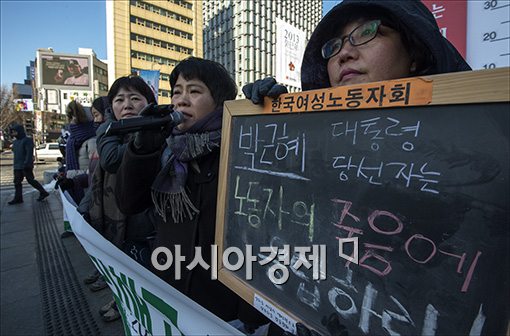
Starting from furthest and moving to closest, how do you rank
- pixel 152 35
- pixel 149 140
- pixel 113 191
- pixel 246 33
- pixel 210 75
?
pixel 246 33
pixel 152 35
pixel 113 191
pixel 210 75
pixel 149 140

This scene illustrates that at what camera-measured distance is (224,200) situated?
47.1 inches

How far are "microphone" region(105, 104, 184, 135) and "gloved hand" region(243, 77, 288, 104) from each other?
1.43 ft

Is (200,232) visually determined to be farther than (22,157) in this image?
No

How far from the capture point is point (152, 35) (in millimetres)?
41281

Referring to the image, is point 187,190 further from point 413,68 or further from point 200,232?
point 413,68

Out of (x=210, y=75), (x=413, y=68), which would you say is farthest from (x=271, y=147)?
(x=210, y=75)

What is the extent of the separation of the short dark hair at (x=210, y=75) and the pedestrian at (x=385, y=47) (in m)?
0.56

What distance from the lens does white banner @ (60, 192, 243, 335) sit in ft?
3.29

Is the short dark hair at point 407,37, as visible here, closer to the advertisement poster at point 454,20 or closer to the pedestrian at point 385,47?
the pedestrian at point 385,47

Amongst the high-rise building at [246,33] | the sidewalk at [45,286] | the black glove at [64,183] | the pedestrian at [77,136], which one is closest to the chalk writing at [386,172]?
the sidewalk at [45,286]

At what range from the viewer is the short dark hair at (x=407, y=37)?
0.99 meters

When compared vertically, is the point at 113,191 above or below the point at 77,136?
below

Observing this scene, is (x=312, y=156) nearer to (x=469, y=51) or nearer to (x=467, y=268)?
(x=467, y=268)

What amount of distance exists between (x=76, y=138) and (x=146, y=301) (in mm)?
3001
